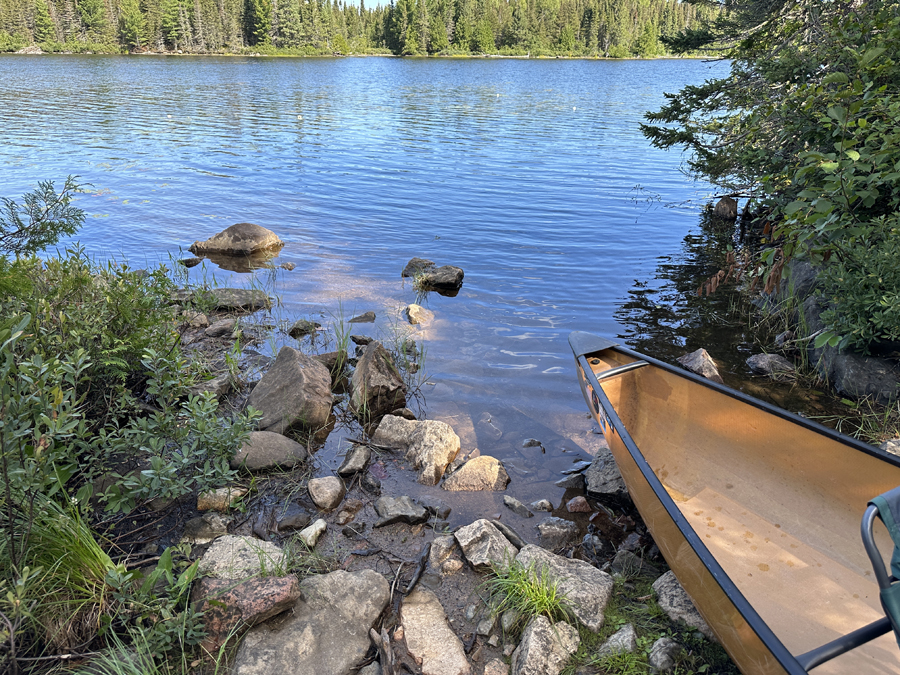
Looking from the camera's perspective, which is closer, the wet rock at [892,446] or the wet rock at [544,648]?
the wet rock at [544,648]

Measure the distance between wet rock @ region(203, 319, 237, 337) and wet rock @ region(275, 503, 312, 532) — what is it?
12.7 feet

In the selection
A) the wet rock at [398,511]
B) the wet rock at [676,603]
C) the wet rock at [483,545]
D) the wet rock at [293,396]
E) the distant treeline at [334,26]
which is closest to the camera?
the wet rock at [676,603]

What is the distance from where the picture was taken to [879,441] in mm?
4961

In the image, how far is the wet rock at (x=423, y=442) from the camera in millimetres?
4922

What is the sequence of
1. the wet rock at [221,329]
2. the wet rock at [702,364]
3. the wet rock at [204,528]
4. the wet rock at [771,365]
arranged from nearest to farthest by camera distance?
the wet rock at [204,528]
the wet rock at [702,364]
the wet rock at [771,365]
the wet rock at [221,329]

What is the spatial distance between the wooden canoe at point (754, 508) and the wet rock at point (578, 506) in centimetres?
67

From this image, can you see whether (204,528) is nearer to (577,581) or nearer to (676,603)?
(577,581)

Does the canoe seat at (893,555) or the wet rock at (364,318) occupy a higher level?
the canoe seat at (893,555)

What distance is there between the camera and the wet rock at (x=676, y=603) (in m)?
3.24

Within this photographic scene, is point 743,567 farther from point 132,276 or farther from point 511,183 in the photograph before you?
point 511,183

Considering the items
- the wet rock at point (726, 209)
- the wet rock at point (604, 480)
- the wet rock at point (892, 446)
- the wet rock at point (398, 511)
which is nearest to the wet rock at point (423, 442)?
the wet rock at point (398, 511)

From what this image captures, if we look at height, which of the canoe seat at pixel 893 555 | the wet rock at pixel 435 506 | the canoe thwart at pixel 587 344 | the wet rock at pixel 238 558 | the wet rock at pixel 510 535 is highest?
the canoe seat at pixel 893 555

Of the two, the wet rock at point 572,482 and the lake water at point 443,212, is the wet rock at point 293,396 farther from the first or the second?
the wet rock at point 572,482

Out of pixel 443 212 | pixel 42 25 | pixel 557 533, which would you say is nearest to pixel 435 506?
pixel 557 533
